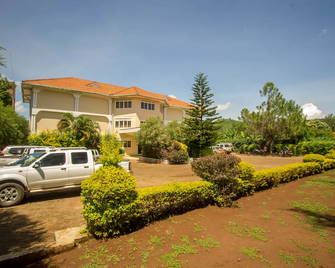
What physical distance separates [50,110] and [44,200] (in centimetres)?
1752

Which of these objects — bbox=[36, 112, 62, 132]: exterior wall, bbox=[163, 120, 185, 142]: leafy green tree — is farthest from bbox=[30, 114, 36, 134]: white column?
bbox=[163, 120, 185, 142]: leafy green tree

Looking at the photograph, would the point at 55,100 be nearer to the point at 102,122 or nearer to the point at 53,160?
the point at 102,122

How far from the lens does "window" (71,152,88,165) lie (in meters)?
7.28

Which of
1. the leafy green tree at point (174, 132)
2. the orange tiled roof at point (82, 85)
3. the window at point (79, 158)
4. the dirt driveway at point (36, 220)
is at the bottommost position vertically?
the dirt driveway at point (36, 220)

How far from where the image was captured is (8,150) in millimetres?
11625

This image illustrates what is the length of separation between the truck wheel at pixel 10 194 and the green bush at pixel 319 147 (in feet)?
94.3

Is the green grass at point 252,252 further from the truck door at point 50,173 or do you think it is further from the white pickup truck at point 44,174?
the truck door at point 50,173

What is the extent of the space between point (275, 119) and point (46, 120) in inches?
1168

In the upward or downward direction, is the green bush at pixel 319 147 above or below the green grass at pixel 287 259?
above

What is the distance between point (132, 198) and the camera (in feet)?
13.6

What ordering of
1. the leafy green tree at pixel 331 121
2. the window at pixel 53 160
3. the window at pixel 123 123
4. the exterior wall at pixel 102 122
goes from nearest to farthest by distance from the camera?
the window at pixel 53 160 → the exterior wall at pixel 102 122 → the window at pixel 123 123 → the leafy green tree at pixel 331 121

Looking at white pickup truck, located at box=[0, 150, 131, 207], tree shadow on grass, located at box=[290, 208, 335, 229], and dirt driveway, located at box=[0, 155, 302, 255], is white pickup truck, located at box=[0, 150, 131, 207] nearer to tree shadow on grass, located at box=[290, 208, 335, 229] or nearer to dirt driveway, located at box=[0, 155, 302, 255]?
dirt driveway, located at box=[0, 155, 302, 255]

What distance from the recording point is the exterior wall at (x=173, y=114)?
1158 inches

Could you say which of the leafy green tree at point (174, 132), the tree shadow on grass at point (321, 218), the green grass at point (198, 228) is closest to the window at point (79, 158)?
the green grass at point (198, 228)
